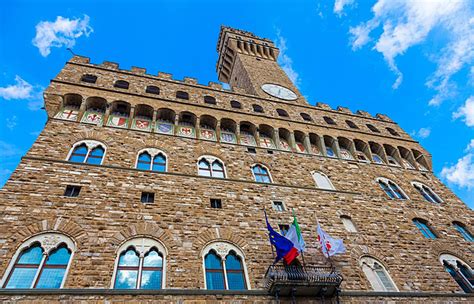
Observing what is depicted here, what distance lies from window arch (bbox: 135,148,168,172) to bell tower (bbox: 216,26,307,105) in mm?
8884

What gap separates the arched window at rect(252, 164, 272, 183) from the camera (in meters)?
12.4

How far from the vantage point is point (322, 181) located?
13.5 metres

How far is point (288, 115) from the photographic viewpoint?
666 inches

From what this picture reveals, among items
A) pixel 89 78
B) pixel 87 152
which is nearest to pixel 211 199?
pixel 87 152

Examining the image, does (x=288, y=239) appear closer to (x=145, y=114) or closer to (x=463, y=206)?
(x=145, y=114)

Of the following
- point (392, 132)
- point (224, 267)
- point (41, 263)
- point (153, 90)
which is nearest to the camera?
point (41, 263)

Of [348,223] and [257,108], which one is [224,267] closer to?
[348,223]

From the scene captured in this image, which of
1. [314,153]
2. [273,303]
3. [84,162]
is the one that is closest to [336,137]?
[314,153]

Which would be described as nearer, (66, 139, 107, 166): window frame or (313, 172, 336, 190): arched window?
(66, 139, 107, 166): window frame

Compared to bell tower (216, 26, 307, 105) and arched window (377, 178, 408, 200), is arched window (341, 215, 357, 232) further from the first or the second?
bell tower (216, 26, 307, 105)

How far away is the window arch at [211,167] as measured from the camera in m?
11.9

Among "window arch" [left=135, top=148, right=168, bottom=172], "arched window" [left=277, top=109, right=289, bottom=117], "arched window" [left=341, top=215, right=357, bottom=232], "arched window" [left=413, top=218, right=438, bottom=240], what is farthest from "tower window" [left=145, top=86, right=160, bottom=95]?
"arched window" [left=413, top=218, right=438, bottom=240]

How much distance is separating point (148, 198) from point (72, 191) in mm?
2274

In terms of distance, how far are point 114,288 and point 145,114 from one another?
862 centimetres
